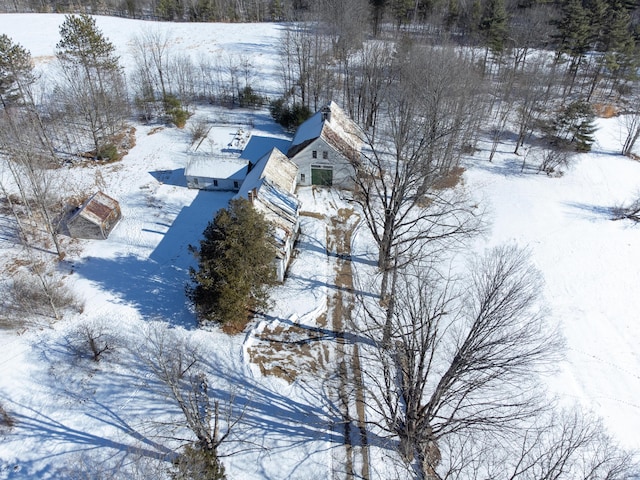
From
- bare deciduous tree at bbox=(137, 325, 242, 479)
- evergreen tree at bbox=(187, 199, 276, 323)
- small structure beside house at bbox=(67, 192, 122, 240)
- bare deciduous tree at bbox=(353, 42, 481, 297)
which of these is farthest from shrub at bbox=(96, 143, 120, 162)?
bare deciduous tree at bbox=(353, 42, 481, 297)

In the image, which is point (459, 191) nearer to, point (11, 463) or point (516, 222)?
point (516, 222)

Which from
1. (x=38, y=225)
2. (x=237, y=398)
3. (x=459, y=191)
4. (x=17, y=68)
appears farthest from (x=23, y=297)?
(x=459, y=191)

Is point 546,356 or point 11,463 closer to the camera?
point 11,463

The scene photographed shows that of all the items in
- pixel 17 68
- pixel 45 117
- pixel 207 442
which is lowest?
pixel 207 442

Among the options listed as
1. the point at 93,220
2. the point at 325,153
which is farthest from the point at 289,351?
the point at 325,153

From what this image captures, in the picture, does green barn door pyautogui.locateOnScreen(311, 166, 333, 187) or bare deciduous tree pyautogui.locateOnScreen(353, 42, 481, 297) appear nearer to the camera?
bare deciduous tree pyautogui.locateOnScreen(353, 42, 481, 297)

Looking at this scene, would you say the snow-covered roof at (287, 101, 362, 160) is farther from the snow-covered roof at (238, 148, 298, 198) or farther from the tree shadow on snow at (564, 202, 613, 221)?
the tree shadow on snow at (564, 202, 613, 221)

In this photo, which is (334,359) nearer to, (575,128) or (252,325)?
(252,325)
